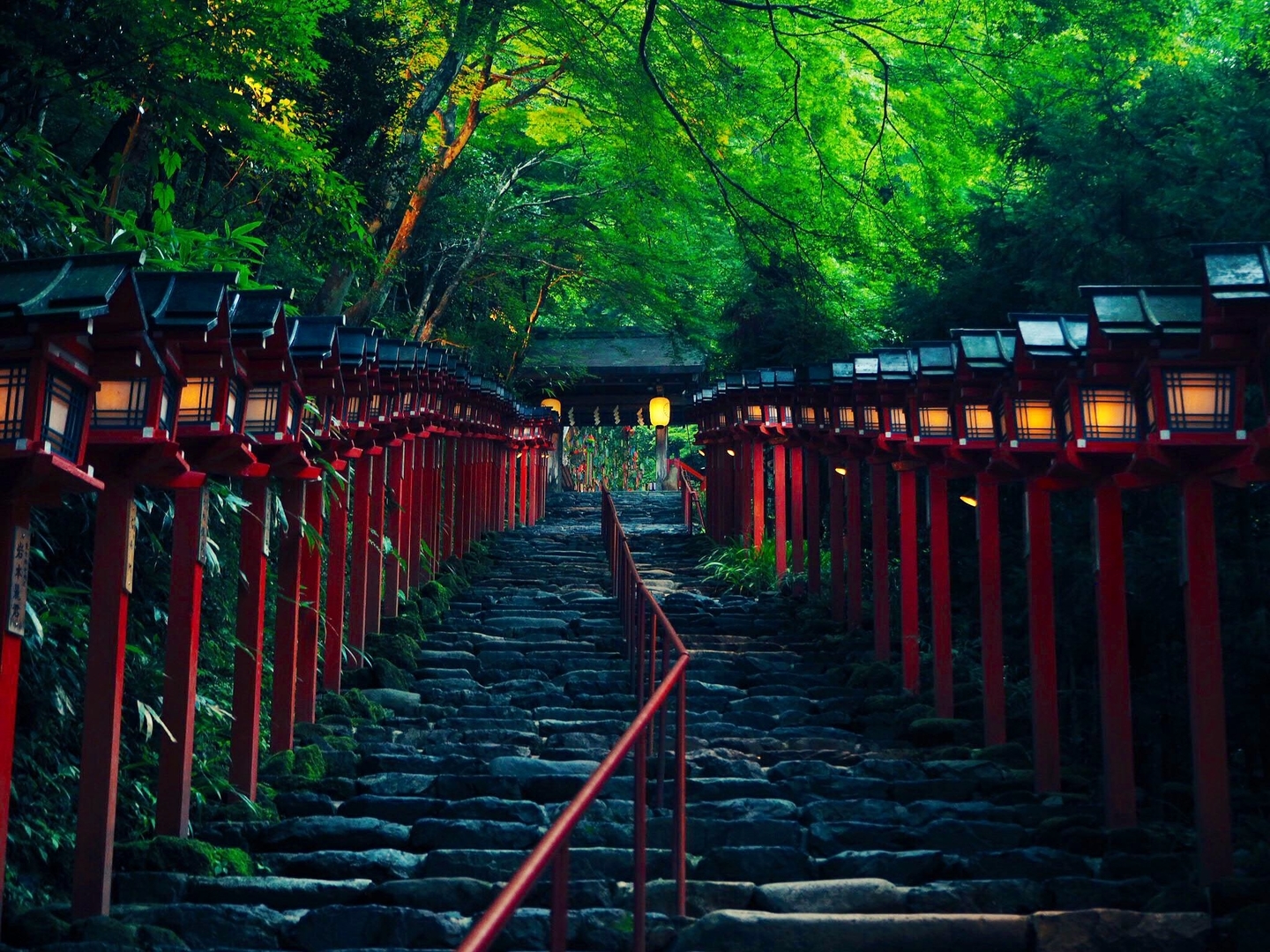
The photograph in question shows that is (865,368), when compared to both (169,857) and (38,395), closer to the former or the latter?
(169,857)

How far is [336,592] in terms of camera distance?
11.6 meters

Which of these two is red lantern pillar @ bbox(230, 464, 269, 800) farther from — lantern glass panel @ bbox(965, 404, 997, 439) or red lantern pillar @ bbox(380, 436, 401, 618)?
red lantern pillar @ bbox(380, 436, 401, 618)

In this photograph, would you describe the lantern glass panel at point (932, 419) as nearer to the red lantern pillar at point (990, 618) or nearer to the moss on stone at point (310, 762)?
the red lantern pillar at point (990, 618)

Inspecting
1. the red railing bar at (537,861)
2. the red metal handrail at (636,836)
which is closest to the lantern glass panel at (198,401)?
the red metal handrail at (636,836)

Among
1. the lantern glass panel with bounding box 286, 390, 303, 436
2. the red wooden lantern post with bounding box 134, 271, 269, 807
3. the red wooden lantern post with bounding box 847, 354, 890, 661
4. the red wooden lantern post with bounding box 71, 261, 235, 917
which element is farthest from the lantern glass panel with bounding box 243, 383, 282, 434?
the red wooden lantern post with bounding box 847, 354, 890, 661

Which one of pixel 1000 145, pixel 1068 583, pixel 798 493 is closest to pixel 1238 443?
pixel 1068 583

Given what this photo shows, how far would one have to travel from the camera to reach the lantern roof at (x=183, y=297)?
6.12 m

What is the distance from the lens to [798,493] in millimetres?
18578

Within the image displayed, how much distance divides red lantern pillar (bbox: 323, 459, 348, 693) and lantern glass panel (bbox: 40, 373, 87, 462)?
5965 millimetres

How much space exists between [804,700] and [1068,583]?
134 inches

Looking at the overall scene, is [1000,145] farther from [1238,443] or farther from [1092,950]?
[1092,950]

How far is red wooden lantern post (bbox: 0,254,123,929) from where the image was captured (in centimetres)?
488

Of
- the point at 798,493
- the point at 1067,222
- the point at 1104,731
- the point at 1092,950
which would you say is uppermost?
the point at 1067,222

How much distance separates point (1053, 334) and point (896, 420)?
13.4 ft
